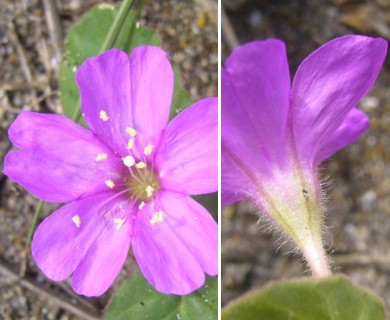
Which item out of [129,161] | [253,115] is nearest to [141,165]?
[129,161]

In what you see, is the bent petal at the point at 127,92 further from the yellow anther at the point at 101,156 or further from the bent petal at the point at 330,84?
the bent petal at the point at 330,84

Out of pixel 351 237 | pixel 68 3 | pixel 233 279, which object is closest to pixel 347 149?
pixel 351 237

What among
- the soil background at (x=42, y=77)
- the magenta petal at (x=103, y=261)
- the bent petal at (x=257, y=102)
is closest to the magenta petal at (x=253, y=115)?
the bent petal at (x=257, y=102)

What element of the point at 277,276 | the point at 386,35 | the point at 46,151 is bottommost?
the point at 277,276

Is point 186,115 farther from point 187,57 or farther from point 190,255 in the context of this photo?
point 187,57

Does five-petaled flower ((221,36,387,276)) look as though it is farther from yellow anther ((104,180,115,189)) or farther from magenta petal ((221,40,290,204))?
yellow anther ((104,180,115,189))

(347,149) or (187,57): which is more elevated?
(187,57)

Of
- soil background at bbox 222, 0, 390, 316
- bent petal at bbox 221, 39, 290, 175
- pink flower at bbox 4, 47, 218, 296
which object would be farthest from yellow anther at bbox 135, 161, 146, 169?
soil background at bbox 222, 0, 390, 316
